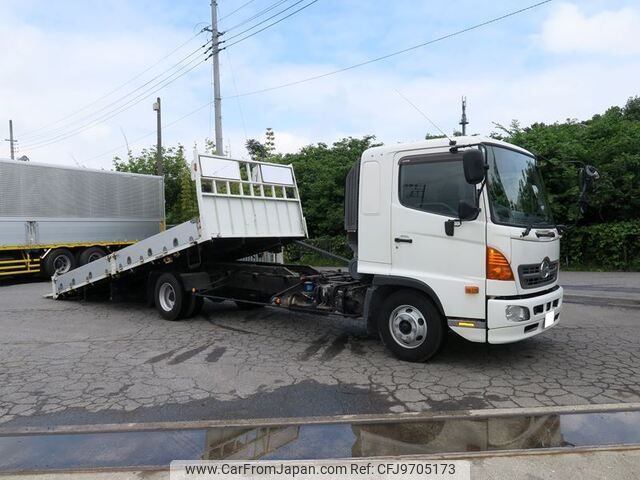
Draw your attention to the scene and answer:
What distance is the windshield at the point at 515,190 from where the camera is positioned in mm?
5113

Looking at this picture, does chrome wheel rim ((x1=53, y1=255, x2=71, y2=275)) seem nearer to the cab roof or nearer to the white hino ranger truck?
the white hino ranger truck

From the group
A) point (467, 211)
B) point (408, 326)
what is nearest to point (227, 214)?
point (408, 326)

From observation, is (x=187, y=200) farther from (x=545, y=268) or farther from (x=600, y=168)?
(x=545, y=268)

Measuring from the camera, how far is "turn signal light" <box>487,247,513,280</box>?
4.96 m

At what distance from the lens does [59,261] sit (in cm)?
1570

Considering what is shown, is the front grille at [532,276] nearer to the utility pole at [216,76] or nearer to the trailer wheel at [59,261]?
the trailer wheel at [59,261]

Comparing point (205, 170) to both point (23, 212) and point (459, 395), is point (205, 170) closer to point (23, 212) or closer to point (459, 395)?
point (459, 395)

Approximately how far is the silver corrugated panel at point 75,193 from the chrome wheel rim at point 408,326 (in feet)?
42.4

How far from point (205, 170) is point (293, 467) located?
491cm

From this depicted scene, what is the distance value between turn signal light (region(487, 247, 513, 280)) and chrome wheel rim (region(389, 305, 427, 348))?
911mm

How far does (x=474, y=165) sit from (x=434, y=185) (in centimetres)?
72

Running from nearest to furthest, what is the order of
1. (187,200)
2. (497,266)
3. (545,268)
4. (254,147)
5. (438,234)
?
(497,266) < (438,234) < (545,268) < (187,200) < (254,147)

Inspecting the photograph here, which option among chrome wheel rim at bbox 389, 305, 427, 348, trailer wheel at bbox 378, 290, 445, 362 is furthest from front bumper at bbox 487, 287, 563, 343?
chrome wheel rim at bbox 389, 305, 427, 348

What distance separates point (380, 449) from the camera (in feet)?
11.9
